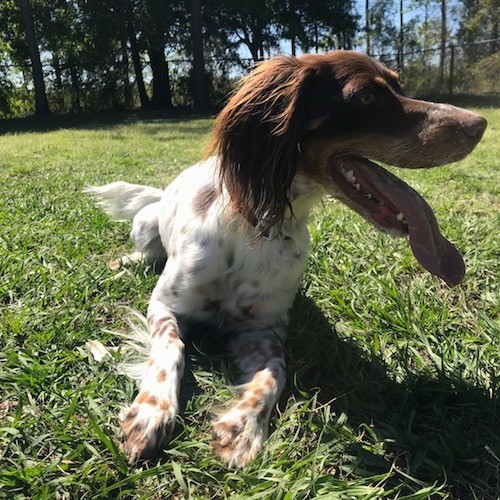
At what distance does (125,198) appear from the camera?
373cm

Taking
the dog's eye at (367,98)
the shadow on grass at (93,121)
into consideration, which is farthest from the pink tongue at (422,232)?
the shadow on grass at (93,121)

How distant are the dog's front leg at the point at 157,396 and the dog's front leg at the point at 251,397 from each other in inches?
6.4

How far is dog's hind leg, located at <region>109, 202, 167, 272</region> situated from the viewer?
2.97 meters

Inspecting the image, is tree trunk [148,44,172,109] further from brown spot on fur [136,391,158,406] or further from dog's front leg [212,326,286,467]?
brown spot on fur [136,391,158,406]

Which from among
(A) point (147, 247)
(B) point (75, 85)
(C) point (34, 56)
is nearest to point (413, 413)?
(A) point (147, 247)

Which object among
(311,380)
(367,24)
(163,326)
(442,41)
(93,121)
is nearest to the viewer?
(311,380)

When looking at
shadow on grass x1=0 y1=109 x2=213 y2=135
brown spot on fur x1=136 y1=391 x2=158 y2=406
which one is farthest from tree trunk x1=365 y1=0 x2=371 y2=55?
brown spot on fur x1=136 y1=391 x2=158 y2=406

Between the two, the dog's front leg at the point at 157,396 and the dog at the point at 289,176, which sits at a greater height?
the dog at the point at 289,176

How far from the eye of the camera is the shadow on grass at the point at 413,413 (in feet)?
4.79

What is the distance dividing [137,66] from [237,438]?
20081 mm

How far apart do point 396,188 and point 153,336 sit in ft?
3.56

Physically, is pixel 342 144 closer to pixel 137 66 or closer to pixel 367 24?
pixel 137 66

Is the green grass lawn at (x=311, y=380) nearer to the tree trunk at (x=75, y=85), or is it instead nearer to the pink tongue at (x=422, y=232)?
the pink tongue at (x=422, y=232)

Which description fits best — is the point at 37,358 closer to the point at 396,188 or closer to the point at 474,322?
the point at 396,188
